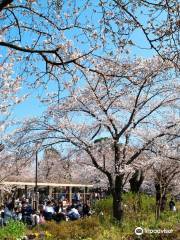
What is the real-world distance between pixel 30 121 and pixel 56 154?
388cm

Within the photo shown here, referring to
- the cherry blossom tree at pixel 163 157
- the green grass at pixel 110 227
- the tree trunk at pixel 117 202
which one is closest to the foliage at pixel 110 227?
the green grass at pixel 110 227

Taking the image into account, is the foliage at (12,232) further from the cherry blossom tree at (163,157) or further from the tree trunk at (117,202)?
the cherry blossom tree at (163,157)

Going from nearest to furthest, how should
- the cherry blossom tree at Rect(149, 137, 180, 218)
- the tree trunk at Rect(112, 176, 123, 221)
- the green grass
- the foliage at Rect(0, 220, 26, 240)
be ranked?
the foliage at Rect(0, 220, 26, 240) < the green grass < the tree trunk at Rect(112, 176, 123, 221) < the cherry blossom tree at Rect(149, 137, 180, 218)

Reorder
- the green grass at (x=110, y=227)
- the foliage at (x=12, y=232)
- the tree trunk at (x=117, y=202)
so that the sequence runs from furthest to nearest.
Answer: the tree trunk at (x=117, y=202) → the green grass at (x=110, y=227) → the foliage at (x=12, y=232)

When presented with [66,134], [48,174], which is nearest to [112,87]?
[66,134]

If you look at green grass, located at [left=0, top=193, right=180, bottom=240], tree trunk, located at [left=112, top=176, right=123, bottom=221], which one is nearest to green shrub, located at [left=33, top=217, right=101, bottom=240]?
green grass, located at [left=0, top=193, right=180, bottom=240]

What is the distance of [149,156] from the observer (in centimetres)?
2094

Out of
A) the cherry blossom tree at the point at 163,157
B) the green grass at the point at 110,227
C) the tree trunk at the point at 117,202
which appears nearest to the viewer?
the green grass at the point at 110,227

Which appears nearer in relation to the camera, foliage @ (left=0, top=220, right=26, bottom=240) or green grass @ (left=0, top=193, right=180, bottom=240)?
foliage @ (left=0, top=220, right=26, bottom=240)

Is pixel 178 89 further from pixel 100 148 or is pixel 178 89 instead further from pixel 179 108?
pixel 100 148

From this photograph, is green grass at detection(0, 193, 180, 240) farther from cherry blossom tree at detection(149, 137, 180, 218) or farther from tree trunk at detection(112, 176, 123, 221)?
cherry blossom tree at detection(149, 137, 180, 218)

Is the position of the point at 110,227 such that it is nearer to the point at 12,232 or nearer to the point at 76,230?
the point at 76,230

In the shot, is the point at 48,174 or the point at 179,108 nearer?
the point at 179,108

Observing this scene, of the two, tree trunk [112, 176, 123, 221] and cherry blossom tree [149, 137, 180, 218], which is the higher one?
cherry blossom tree [149, 137, 180, 218]
